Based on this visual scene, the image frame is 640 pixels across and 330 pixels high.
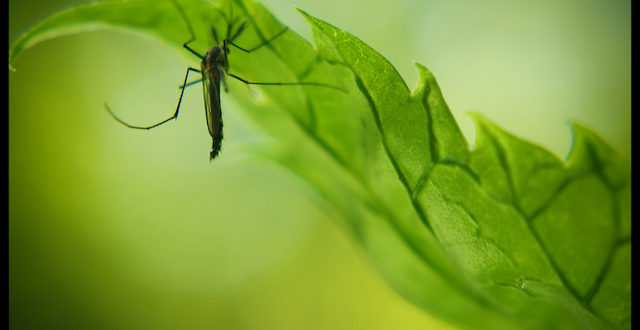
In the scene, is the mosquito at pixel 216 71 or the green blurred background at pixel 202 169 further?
the green blurred background at pixel 202 169

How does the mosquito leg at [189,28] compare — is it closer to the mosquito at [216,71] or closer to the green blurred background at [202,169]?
the mosquito at [216,71]

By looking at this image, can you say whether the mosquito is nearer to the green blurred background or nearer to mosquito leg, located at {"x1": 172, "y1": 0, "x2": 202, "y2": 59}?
mosquito leg, located at {"x1": 172, "y1": 0, "x2": 202, "y2": 59}

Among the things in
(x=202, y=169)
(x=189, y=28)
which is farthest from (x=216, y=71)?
(x=202, y=169)

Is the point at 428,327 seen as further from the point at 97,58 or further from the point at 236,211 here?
the point at 97,58

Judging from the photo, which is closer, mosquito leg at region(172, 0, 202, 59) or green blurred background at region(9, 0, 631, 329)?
mosquito leg at region(172, 0, 202, 59)

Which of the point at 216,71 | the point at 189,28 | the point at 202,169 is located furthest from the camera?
the point at 202,169

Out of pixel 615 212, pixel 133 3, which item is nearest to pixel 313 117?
pixel 133 3

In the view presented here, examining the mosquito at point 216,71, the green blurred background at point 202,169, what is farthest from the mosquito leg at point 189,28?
the green blurred background at point 202,169

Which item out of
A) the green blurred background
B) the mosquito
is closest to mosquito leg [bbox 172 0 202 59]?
the mosquito

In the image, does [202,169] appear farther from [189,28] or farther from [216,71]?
[189,28]
